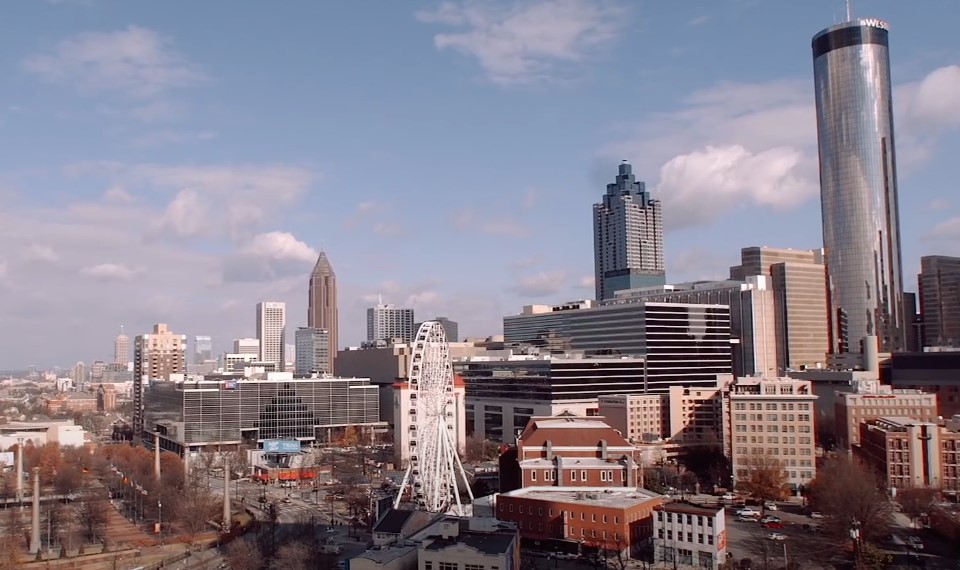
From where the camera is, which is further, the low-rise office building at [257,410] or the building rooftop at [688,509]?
the low-rise office building at [257,410]

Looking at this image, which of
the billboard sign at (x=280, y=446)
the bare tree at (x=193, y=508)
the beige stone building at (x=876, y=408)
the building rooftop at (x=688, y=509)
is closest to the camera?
the building rooftop at (x=688, y=509)

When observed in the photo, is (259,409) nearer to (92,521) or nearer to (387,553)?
(92,521)

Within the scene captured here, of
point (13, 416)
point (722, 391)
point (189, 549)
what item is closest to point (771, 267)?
point (722, 391)

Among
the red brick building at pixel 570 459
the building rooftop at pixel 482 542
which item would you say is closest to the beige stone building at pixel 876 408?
the red brick building at pixel 570 459

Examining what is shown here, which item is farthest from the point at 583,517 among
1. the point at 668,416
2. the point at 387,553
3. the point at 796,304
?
the point at 796,304

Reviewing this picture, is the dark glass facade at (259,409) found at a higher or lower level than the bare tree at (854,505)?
higher

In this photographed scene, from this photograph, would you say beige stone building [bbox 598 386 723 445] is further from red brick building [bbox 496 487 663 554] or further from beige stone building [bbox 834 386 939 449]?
red brick building [bbox 496 487 663 554]

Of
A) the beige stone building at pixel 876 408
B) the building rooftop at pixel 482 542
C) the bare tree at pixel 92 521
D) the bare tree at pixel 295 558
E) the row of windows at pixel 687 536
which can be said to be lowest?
the bare tree at pixel 92 521

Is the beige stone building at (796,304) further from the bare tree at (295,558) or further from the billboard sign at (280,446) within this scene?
the bare tree at (295,558)

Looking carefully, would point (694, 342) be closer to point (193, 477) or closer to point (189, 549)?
point (193, 477)
